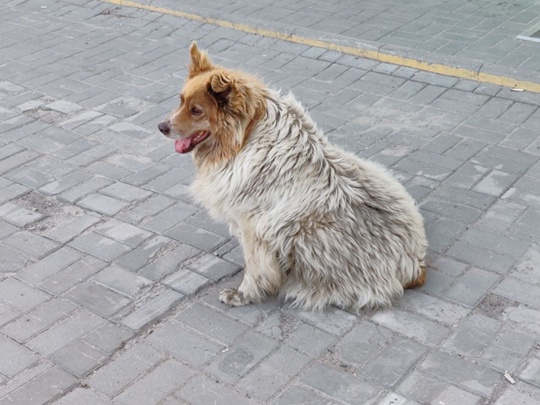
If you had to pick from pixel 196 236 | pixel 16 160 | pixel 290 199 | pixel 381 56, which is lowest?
pixel 196 236

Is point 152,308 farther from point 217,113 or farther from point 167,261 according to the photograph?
point 217,113

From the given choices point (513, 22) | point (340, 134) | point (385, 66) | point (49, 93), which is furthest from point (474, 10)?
point (49, 93)

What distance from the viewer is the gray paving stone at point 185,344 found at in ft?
15.2

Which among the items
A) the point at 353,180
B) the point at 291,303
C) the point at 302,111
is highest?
the point at 302,111

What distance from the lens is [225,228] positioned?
234 inches

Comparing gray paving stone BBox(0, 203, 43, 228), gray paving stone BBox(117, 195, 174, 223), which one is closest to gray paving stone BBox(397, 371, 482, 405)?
gray paving stone BBox(117, 195, 174, 223)

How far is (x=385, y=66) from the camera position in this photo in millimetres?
8633

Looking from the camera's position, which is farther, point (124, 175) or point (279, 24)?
point (279, 24)

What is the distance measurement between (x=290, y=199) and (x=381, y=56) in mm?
4419

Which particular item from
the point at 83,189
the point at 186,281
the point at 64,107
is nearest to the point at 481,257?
the point at 186,281

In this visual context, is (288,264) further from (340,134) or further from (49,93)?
(49,93)

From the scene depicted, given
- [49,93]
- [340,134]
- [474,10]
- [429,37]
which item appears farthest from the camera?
[474,10]

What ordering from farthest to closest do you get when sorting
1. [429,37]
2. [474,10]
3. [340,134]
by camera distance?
1. [474,10]
2. [429,37]
3. [340,134]

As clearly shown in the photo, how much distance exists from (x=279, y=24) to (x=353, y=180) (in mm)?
5176
